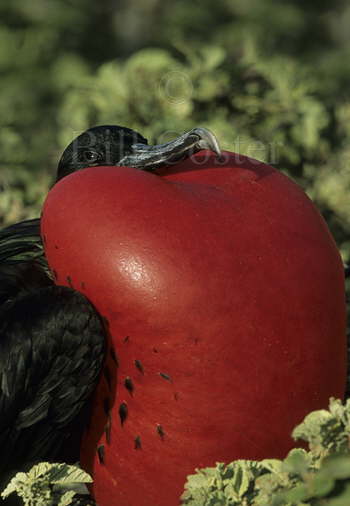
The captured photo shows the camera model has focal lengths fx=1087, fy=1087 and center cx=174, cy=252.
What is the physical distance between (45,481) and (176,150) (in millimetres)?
755

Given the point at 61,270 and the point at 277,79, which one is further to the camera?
the point at 277,79

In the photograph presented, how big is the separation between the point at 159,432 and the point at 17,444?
0.32 metres

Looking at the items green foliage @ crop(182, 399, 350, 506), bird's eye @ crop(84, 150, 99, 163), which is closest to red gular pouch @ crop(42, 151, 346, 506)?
green foliage @ crop(182, 399, 350, 506)

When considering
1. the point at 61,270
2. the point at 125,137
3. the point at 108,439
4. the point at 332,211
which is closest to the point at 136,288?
the point at 61,270

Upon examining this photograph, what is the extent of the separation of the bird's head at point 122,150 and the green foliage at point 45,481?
72cm

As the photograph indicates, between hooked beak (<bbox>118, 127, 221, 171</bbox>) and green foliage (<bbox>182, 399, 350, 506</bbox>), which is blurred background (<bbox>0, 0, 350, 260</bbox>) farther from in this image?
green foliage (<bbox>182, 399, 350, 506</bbox>)

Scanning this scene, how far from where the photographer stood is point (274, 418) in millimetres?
2035

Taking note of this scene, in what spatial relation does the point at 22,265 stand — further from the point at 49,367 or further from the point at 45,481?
the point at 45,481

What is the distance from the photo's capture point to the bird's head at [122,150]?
2.27 meters

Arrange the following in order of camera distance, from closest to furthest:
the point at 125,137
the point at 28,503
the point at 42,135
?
1. the point at 28,503
2. the point at 125,137
3. the point at 42,135

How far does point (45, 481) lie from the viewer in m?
1.88

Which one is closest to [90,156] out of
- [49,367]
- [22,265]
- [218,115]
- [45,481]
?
[22,265]

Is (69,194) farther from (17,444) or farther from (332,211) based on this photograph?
(332,211)

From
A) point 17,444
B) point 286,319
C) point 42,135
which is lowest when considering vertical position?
point 42,135
